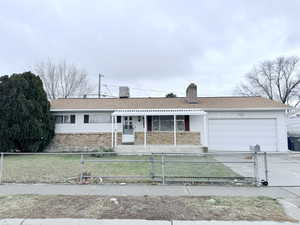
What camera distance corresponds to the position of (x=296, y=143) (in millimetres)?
17375

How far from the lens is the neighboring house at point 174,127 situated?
1589 centimetres

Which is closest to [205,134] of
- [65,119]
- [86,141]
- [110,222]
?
[86,141]

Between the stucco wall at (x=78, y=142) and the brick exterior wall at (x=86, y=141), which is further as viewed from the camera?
the stucco wall at (x=78, y=142)

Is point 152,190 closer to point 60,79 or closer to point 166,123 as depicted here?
point 166,123

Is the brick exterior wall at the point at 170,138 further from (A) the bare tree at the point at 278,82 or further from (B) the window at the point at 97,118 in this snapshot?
(A) the bare tree at the point at 278,82

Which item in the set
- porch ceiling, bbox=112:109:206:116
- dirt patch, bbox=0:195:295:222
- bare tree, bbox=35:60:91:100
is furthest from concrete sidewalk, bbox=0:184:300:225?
bare tree, bbox=35:60:91:100

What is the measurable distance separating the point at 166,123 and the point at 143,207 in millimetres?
12412

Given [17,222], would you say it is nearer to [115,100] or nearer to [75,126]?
[75,126]

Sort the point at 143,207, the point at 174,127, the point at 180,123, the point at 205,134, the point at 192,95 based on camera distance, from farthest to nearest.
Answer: the point at 192,95, the point at 180,123, the point at 205,134, the point at 174,127, the point at 143,207

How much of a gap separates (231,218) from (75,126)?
15328mm

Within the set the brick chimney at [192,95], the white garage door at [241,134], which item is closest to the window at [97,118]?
the brick chimney at [192,95]

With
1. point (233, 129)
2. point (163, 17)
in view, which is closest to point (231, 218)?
point (163, 17)

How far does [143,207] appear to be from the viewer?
4.56 meters

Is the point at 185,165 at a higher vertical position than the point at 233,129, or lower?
lower
